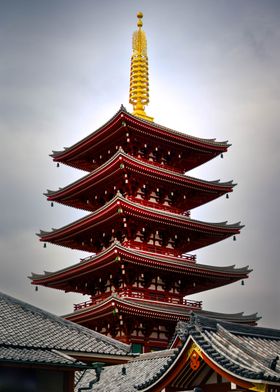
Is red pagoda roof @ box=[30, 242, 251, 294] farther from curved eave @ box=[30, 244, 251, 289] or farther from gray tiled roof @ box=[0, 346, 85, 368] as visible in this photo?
gray tiled roof @ box=[0, 346, 85, 368]

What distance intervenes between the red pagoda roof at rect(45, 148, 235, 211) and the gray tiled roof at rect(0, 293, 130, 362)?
1959cm

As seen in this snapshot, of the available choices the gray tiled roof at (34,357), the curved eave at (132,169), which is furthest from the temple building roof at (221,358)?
the curved eave at (132,169)

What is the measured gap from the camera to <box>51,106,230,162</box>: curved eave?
41.9 m

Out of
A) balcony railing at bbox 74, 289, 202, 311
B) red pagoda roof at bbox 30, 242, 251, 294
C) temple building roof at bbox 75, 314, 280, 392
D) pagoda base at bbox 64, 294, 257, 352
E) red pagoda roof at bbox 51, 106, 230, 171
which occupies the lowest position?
temple building roof at bbox 75, 314, 280, 392

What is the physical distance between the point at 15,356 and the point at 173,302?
24770 mm

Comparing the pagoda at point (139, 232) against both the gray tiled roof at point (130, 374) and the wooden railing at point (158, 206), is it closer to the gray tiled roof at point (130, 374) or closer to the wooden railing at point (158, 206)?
the wooden railing at point (158, 206)

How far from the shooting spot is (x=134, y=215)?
40344 millimetres

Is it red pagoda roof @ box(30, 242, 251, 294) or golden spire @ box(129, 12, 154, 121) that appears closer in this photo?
red pagoda roof @ box(30, 242, 251, 294)

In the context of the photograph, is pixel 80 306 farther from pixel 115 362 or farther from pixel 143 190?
pixel 115 362

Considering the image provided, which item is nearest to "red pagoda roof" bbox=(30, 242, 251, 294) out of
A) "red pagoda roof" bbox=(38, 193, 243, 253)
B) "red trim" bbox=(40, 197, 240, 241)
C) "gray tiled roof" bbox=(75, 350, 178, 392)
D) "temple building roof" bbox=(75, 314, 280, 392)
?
"red pagoda roof" bbox=(38, 193, 243, 253)

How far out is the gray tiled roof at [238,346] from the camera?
15680 millimetres

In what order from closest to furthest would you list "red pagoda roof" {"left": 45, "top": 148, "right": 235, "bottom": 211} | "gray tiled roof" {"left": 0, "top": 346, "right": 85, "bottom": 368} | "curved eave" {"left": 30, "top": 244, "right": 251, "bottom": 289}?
1. "gray tiled roof" {"left": 0, "top": 346, "right": 85, "bottom": 368}
2. "curved eave" {"left": 30, "top": 244, "right": 251, "bottom": 289}
3. "red pagoda roof" {"left": 45, "top": 148, "right": 235, "bottom": 211}

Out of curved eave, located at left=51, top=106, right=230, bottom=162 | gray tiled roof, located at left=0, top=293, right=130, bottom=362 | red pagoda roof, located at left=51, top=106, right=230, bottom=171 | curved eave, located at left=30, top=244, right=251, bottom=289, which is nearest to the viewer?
gray tiled roof, located at left=0, top=293, right=130, bottom=362

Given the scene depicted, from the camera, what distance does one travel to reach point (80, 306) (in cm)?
4191
